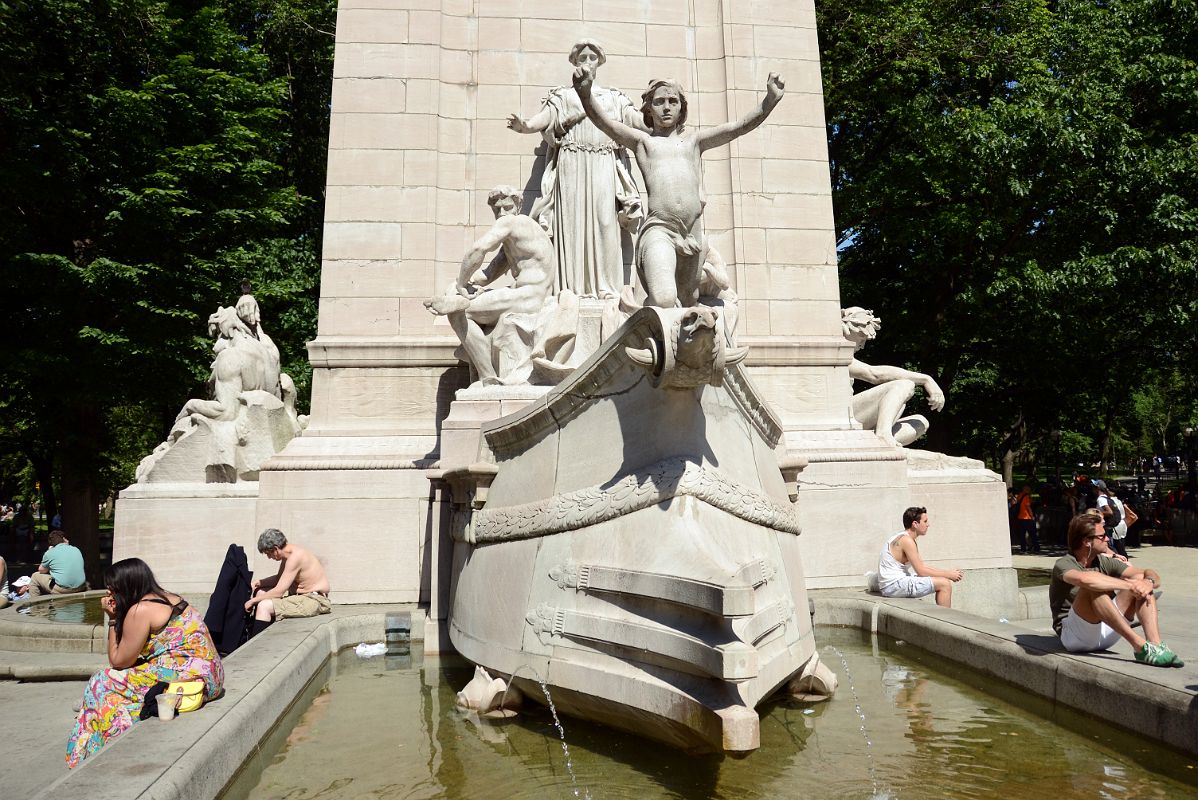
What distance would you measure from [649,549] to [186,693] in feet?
8.33

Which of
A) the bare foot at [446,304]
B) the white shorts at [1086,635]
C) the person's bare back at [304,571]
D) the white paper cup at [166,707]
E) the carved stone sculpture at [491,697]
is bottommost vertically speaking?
the carved stone sculpture at [491,697]

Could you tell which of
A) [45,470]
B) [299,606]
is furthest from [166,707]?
[45,470]

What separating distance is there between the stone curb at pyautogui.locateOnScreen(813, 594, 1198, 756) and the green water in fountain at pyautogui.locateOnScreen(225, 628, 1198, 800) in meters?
0.10

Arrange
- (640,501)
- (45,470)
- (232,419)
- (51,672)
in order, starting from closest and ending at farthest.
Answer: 1. (640,501)
2. (51,672)
3. (232,419)
4. (45,470)

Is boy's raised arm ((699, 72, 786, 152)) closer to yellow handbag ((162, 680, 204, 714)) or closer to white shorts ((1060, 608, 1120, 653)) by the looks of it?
white shorts ((1060, 608, 1120, 653))

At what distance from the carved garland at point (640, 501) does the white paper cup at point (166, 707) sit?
2237 millimetres

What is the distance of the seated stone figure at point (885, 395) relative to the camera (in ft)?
38.8

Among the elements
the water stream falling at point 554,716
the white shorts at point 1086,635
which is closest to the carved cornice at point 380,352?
the water stream falling at point 554,716

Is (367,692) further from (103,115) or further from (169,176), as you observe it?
(103,115)

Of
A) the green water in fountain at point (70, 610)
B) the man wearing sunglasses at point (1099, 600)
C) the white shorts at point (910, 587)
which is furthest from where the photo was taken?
the green water in fountain at point (70, 610)

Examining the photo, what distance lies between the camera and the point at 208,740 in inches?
175

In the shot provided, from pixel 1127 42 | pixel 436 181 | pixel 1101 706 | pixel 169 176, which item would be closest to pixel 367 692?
pixel 1101 706

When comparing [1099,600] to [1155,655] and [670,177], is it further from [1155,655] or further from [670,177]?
[670,177]

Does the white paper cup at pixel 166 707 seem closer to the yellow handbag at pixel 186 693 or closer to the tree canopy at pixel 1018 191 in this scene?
the yellow handbag at pixel 186 693
